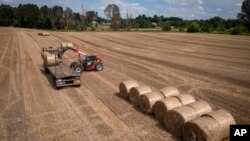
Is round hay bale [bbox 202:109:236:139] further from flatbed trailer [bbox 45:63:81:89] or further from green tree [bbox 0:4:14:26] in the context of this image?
green tree [bbox 0:4:14:26]

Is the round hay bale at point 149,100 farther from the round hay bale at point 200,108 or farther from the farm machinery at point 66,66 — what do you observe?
the farm machinery at point 66,66

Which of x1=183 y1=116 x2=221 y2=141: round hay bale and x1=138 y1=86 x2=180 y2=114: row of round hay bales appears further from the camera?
x1=138 y1=86 x2=180 y2=114: row of round hay bales

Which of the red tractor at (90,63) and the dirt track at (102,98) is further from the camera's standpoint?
the red tractor at (90,63)

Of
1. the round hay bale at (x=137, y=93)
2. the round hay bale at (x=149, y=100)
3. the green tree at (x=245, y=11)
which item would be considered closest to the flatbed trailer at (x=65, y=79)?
the round hay bale at (x=137, y=93)

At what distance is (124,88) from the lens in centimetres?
1499

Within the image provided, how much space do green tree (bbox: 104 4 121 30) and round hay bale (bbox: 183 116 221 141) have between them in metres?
97.6

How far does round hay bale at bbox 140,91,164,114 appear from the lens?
487 inches

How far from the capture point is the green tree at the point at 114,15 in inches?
4176

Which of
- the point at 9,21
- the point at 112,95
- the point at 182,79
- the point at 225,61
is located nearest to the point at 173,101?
the point at 112,95

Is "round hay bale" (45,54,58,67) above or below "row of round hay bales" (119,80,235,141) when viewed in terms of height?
above

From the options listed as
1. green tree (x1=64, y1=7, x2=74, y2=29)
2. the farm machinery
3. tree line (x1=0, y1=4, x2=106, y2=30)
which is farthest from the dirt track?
green tree (x1=64, y1=7, x2=74, y2=29)

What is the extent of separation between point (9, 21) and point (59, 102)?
12348 centimetres

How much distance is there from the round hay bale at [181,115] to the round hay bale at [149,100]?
4.72ft

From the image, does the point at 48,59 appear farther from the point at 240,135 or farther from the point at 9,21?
the point at 9,21
